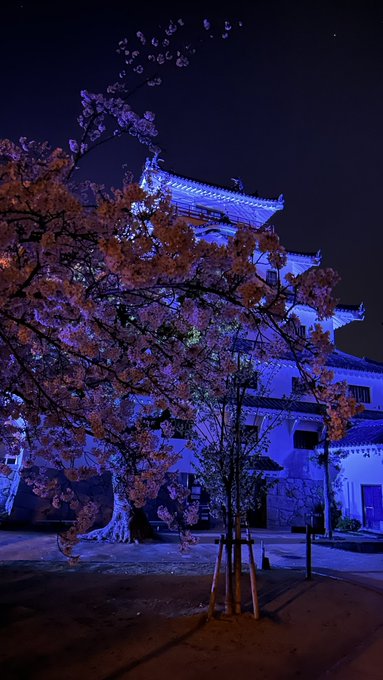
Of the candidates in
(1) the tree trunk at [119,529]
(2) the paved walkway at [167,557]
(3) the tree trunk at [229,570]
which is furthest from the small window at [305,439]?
(3) the tree trunk at [229,570]

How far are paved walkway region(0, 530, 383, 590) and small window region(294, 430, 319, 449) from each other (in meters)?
8.68

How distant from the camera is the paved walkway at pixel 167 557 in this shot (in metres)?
11.2

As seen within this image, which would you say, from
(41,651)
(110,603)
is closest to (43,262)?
(41,651)

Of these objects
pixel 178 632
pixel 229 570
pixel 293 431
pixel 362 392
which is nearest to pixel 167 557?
pixel 229 570

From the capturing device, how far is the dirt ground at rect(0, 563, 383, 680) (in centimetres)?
523

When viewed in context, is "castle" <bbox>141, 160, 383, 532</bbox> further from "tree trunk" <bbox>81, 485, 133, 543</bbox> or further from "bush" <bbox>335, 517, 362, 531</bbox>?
"tree trunk" <bbox>81, 485, 133, 543</bbox>

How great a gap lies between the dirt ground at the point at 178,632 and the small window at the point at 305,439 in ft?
58.9

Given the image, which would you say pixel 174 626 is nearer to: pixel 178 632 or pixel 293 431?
pixel 178 632

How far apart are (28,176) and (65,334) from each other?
2.44 meters

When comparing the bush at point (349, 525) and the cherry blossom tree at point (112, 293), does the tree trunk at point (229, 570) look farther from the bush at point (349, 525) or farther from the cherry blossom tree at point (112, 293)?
the bush at point (349, 525)

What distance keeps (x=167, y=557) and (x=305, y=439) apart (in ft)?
51.0

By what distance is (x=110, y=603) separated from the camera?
786 cm


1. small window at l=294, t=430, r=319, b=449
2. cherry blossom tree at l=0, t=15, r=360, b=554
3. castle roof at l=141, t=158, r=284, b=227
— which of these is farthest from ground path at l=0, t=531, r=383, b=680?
castle roof at l=141, t=158, r=284, b=227

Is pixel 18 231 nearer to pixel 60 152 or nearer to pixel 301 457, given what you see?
pixel 60 152
